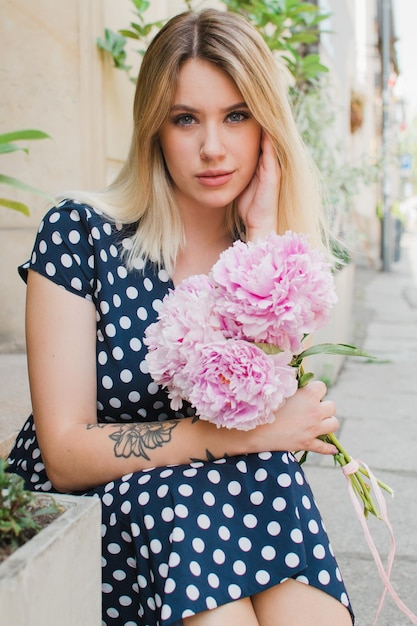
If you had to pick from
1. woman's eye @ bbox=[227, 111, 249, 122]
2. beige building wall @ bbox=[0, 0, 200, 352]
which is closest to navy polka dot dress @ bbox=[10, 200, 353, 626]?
woman's eye @ bbox=[227, 111, 249, 122]

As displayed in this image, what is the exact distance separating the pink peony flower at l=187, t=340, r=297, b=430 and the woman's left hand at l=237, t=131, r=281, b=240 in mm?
849

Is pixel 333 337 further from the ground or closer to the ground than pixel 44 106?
closer to the ground

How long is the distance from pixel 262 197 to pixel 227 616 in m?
1.25

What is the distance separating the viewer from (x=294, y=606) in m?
1.69

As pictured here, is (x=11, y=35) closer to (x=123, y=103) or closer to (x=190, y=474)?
(x=123, y=103)

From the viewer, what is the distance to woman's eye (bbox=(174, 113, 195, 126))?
2.16m

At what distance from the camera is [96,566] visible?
4.23 feet

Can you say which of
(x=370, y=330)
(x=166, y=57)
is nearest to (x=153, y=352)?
(x=166, y=57)

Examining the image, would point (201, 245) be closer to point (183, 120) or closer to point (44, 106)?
point (183, 120)

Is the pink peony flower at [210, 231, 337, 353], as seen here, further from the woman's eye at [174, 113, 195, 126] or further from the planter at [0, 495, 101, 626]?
the woman's eye at [174, 113, 195, 126]

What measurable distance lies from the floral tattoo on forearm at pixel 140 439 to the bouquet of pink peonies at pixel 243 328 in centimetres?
15

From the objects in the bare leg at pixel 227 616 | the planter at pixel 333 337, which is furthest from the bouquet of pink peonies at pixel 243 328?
the planter at pixel 333 337

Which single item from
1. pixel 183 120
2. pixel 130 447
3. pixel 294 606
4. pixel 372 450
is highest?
pixel 183 120

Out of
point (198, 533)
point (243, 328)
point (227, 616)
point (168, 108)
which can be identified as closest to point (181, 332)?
point (243, 328)
